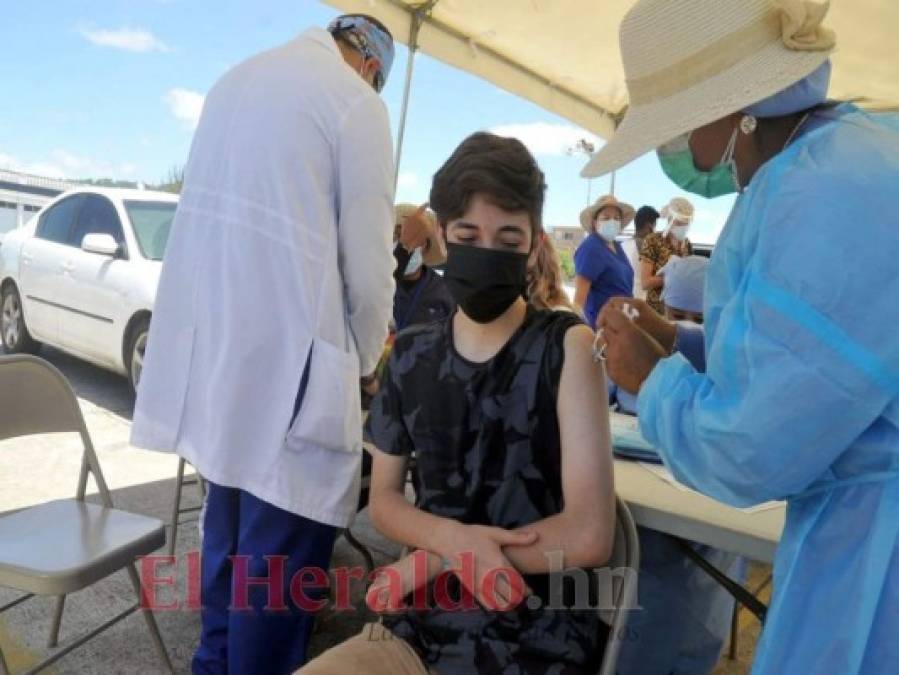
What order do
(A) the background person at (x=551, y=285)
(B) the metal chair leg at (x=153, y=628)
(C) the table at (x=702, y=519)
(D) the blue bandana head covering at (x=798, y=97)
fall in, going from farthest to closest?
(A) the background person at (x=551, y=285) < (B) the metal chair leg at (x=153, y=628) < (C) the table at (x=702, y=519) < (D) the blue bandana head covering at (x=798, y=97)

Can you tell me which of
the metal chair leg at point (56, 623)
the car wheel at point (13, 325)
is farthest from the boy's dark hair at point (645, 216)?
the car wheel at point (13, 325)

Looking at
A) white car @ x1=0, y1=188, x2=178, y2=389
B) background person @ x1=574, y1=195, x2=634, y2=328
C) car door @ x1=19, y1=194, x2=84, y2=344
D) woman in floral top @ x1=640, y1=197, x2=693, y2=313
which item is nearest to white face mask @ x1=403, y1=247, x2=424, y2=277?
background person @ x1=574, y1=195, x2=634, y2=328

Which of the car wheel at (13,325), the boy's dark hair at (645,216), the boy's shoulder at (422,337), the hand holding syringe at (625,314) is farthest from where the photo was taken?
the car wheel at (13,325)

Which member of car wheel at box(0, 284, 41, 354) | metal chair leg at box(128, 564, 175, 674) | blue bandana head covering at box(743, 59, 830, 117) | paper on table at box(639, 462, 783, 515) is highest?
blue bandana head covering at box(743, 59, 830, 117)

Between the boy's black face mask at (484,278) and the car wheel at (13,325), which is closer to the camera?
the boy's black face mask at (484,278)

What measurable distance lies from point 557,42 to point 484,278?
393 cm

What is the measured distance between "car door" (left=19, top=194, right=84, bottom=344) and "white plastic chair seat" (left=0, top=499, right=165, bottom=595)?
373 centimetres

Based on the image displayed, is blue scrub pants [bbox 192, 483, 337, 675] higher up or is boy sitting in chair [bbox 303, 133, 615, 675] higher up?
boy sitting in chair [bbox 303, 133, 615, 675]

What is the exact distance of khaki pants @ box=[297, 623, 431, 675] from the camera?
1.17 meters

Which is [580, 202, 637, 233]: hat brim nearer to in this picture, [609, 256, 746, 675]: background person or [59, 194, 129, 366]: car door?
[609, 256, 746, 675]: background person

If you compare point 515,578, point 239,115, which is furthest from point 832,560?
point 239,115

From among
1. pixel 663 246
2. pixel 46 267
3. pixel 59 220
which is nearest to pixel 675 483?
pixel 663 246

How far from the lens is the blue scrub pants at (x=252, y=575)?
167 cm

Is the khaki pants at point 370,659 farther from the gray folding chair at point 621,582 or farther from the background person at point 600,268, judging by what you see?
the background person at point 600,268
